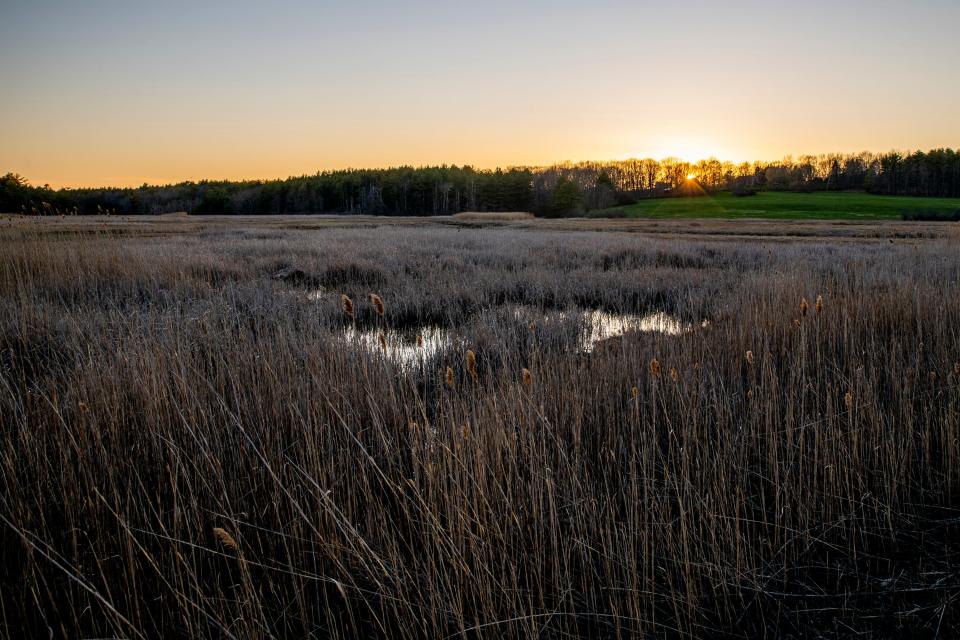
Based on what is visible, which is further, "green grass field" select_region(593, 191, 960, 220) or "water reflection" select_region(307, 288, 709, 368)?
"green grass field" select_region(593, 191, 960, 220)

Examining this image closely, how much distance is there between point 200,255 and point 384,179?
87739mm

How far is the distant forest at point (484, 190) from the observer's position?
288ft

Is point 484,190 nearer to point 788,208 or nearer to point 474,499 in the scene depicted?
point 788,208

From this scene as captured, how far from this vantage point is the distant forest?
288ft

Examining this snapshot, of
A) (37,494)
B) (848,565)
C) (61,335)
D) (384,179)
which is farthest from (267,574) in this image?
(384,179)

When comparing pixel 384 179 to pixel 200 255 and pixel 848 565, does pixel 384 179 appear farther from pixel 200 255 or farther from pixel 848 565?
pixel 848 565

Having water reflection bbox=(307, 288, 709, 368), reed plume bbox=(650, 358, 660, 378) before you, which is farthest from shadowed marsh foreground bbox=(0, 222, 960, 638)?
water reflection bbox=(307, 288, 709, 368)

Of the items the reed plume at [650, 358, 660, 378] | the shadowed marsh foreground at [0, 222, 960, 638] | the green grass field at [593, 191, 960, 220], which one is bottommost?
the shadowed marsh foreground at [0, 222, 960, 638]

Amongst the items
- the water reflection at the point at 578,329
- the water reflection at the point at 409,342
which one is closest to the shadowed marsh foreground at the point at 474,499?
the water reflection at the point at 409,342

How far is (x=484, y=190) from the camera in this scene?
3706 inches

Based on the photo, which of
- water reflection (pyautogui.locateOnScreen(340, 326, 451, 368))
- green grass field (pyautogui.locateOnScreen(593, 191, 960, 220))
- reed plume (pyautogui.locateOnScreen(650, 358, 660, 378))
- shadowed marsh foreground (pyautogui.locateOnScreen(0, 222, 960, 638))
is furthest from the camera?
green grass field (pyautogui.locateOnScreen(593, 191, 960, 220))

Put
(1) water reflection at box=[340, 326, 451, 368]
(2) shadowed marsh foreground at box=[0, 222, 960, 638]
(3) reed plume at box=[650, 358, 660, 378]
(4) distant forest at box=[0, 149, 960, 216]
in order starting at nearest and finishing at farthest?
(2) shadowed marsh foreground at box=[0, 222, 960, 638] < (3) reed plume at box=[650, 358, 660, 378] < (1) water reflection at box=[340, 326, 451, 368] < (4) distant forest at box=[0, 149, 960, 216]

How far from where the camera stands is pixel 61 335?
5.64 m

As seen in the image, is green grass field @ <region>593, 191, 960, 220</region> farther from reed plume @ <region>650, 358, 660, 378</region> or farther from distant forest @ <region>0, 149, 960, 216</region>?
reed plume @ <region>650, 358, 660, 378</region>
